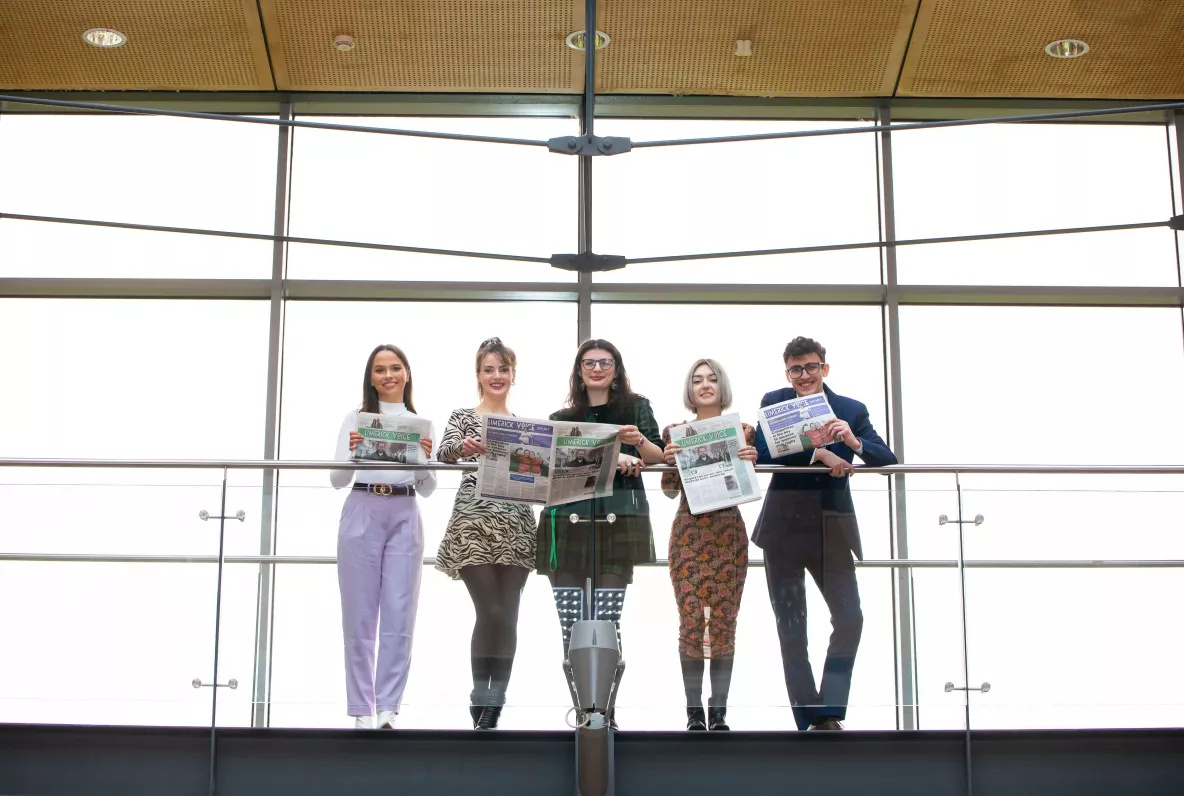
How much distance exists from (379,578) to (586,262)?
10.9ft

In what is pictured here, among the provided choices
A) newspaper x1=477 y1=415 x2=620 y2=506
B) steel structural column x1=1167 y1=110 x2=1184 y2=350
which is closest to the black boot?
newspaper x1=477 y1=415 x2=620 y2=506

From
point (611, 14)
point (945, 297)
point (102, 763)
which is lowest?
point (102, 763)

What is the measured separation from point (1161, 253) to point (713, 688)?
17.2 feet

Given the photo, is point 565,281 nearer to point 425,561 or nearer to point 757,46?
point 757,46

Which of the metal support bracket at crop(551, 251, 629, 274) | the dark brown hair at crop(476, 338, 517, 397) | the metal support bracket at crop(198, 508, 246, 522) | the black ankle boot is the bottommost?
the black ankle boot

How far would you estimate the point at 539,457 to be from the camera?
199 inches

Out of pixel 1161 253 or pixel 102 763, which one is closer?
pixel 102 763

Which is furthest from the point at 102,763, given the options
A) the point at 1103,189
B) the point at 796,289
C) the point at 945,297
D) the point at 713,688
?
the point at 1103,189

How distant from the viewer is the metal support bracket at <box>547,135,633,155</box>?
236 inches

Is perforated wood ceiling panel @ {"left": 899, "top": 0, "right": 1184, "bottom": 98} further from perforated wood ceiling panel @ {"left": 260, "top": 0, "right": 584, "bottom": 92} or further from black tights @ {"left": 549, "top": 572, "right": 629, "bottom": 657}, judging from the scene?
black tights @ {"left": 549, "top": 572, "right": 629, "bottom": 657}

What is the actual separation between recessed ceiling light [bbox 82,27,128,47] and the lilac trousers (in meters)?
4.69

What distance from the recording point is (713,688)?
500cm

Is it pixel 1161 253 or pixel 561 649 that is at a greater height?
pixel 1161 253

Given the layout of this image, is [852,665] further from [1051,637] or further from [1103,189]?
[1103,189]
